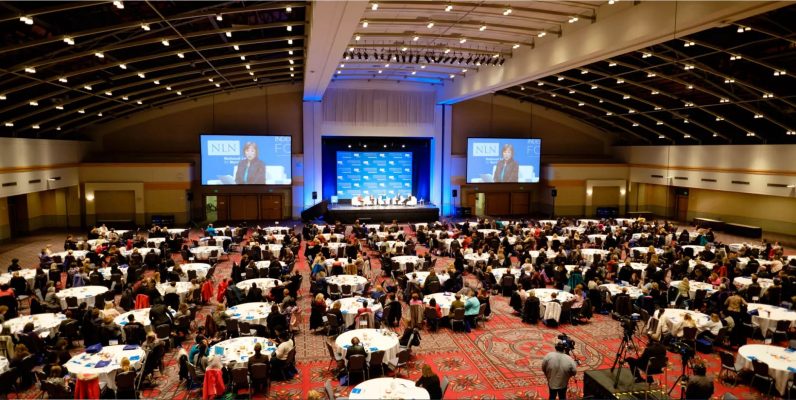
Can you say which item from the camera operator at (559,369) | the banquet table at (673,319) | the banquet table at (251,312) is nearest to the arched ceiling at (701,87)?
the banquet table at (673,319)

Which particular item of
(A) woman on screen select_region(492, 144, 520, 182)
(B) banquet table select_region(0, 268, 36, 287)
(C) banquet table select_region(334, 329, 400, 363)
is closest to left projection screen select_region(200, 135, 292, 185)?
(A) woman on screen select_region(492, 144, 520, 182)

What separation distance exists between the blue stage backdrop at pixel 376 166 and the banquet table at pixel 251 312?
20148 millimetres

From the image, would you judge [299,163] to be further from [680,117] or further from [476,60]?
[680,117]

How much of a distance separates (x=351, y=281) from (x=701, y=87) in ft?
59.7

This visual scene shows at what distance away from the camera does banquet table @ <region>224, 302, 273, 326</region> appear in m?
11.2

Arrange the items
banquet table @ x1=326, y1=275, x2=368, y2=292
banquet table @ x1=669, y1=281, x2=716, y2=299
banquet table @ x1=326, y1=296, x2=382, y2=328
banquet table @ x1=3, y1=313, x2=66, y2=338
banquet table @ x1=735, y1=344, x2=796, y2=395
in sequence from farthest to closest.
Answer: banquet table @ x1=326, y1=275, x2=368, y2=292 < banquet table @ x1=669, y1=281, x2=716, y2=299 < banquet table @ x1=326, y1=296, x2=382, y2=328 < banquet table @ x1=3, y1=313, x2=66, y2=338 < banquet table @ x1=735, y1=344, x2=796, y2=395

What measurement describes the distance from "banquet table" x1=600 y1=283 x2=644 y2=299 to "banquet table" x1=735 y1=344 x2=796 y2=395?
3667 millimetres

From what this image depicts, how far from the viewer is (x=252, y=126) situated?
3061 cm

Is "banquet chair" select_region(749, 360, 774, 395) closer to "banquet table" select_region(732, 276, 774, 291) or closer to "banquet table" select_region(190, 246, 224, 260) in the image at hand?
"banquet table" select_region(732, 276, 774, 291)

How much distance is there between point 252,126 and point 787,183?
28.8 m

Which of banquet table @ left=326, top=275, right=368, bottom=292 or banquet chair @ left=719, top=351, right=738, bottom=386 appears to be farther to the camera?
banquet table @ left=326, top=275, right=368, bottom=292

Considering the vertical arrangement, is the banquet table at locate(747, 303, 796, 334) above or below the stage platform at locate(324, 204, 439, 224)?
below

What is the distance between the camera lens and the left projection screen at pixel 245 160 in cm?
2867

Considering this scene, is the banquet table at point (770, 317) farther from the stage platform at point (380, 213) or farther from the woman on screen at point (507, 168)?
the woman on screen at point (507, 168)
